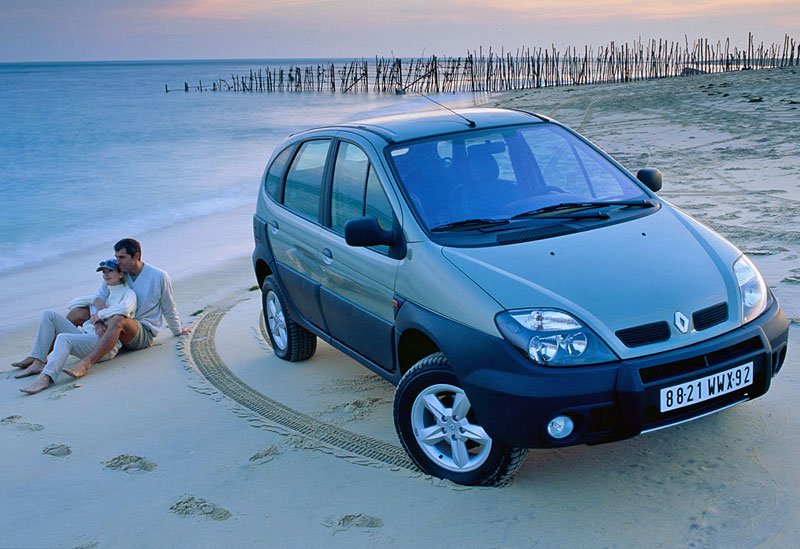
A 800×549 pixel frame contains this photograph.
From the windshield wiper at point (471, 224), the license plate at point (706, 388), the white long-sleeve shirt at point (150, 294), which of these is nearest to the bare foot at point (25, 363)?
the white long-sleeve shirt at point (150, 294)

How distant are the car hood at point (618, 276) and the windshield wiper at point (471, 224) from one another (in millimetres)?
285

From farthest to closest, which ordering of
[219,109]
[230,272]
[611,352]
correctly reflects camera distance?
1. [219,109]
2. [230,272]
3. [611,352]

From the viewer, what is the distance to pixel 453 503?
3.88 m

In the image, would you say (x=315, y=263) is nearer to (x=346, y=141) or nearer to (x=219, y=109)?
(x=346, y=141)

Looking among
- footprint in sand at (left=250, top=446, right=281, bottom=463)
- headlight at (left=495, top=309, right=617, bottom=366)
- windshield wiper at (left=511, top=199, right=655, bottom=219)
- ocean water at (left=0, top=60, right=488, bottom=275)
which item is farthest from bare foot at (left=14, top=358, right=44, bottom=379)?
ocean water at (left=0, top=60, right=488, bottom=275)

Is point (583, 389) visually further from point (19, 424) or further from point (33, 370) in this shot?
point (33, 370)

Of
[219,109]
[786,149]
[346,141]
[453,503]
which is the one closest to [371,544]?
[453,503]

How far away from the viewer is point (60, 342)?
6.57 m

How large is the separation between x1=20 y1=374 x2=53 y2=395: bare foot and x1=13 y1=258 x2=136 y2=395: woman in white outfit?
6.3 inches

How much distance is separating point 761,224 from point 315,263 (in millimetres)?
5755

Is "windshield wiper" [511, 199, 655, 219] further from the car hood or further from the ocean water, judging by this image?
the ocean water

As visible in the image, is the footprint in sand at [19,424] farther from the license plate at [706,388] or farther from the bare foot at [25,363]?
the license plate at [706,388]

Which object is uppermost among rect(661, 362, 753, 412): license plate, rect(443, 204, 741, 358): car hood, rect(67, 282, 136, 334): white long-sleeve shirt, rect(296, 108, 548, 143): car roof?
rect(296, 108, 548, 143): car roof

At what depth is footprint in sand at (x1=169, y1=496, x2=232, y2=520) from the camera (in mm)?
3982
